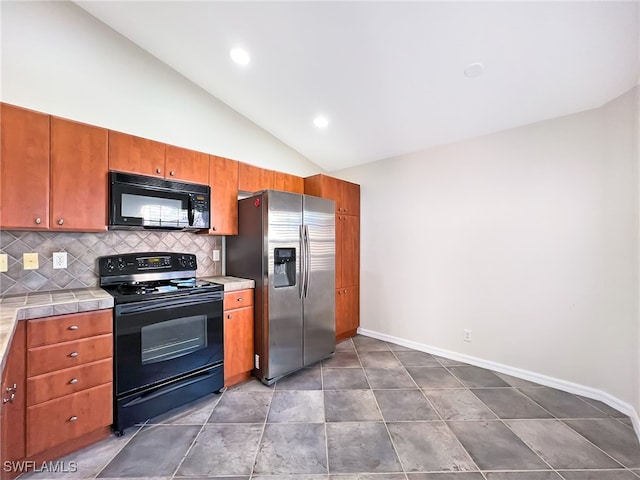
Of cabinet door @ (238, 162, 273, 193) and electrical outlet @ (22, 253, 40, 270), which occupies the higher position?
cabinet door @ (238, 162, 273, 193)

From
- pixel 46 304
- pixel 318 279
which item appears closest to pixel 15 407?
pixel 46 304

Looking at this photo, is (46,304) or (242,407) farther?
(242,407)

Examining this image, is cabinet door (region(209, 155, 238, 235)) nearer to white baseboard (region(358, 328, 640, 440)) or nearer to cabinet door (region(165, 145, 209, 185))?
cabinet door (region(165, 145, 209, 185))

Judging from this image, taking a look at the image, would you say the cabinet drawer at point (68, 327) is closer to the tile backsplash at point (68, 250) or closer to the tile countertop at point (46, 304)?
the tile countertop at point (46, 304)

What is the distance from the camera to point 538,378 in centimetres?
257

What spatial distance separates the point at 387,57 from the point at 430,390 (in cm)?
287

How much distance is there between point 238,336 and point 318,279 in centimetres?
99

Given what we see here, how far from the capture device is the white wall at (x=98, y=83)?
79.1 inches

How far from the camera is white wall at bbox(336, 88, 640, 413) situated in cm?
219

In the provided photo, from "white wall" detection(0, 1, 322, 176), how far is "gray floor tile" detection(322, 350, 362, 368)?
267cm

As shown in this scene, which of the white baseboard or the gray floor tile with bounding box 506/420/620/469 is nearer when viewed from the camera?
the gray floor tile with bounding box 506/420/620/469

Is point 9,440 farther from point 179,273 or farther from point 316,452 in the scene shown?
point 316,452

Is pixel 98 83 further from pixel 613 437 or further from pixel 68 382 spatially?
pixel 613 437

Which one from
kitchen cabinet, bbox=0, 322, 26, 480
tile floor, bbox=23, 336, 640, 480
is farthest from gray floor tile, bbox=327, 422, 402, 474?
kitchen cabinet, bbox=0, 322, 26, 480
